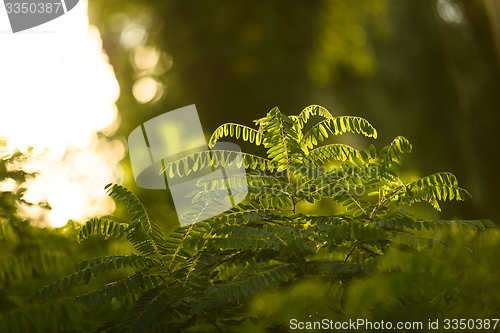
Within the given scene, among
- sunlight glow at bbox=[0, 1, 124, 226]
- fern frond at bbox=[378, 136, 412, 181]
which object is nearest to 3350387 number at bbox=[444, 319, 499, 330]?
fern frond at bbox=[378, 136, 412, 181]

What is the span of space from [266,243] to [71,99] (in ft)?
11.6

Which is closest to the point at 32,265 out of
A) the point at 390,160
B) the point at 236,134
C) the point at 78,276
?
the point at 78,276

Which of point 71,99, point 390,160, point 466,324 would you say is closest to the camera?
point 466,324

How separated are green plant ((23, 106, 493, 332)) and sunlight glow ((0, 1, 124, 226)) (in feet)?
6.05

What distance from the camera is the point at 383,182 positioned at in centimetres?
109

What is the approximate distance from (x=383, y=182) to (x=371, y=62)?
Result: 7.99 feet

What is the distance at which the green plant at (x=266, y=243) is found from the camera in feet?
2.68

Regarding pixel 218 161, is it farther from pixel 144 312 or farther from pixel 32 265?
pixel 32 265

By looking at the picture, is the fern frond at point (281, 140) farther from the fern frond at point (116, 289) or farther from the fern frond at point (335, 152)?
the fern frond at point (116, 289)

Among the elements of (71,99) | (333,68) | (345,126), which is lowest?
(345,126)

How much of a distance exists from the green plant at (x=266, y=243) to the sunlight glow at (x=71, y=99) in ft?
6.05

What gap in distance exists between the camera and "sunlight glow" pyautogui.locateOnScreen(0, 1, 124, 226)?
2.96m

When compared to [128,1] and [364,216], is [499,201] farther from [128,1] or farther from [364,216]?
[128,1]

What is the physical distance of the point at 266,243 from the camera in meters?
0.87
